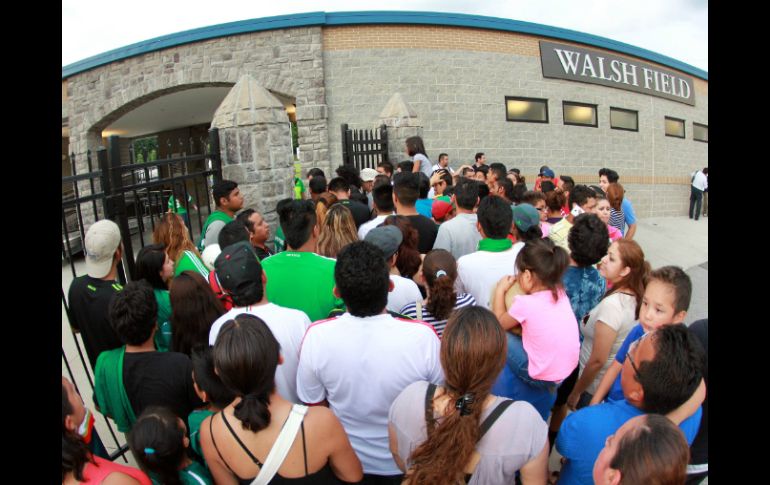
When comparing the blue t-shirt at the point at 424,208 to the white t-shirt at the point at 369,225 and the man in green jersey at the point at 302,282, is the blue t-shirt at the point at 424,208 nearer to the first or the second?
the white t-shirt at the point at 369,225

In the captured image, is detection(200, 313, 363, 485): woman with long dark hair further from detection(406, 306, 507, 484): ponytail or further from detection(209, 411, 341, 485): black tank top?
detection(406, 306, 507, 484): ponytail

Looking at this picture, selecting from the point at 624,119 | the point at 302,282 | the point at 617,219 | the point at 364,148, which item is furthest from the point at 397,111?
the point at 624,119

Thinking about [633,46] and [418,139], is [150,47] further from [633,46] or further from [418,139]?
[633,46]

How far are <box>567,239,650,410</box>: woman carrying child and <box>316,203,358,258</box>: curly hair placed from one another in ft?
6.10

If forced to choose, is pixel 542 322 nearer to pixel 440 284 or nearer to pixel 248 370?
pixel 440 284

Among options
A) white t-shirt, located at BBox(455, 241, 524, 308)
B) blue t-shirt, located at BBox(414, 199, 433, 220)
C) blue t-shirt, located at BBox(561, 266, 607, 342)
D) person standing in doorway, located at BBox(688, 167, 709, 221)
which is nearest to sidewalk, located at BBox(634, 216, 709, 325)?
person standing in doorway, located at BBox(688, 167, 709, 221)

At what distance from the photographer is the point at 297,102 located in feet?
43.5

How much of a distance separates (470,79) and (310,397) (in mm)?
12960

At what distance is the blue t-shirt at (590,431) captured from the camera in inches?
76.7

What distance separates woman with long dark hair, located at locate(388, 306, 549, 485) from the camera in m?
1.79

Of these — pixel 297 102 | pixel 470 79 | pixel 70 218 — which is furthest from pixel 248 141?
pixel 70 218

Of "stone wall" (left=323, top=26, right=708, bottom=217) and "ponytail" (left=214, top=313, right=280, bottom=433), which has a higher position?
"stone wall" (left=323, top=26, right=708, bottom=217)

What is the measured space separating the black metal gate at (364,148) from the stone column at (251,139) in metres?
3.65

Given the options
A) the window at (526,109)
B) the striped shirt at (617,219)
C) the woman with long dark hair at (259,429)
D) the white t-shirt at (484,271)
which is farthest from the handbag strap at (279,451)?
the window at (526,109)
